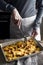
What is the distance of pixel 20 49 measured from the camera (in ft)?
3.27

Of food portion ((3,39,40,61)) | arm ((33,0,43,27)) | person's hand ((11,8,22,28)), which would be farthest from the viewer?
arm ((33,0,43,27))

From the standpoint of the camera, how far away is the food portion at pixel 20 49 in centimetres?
92

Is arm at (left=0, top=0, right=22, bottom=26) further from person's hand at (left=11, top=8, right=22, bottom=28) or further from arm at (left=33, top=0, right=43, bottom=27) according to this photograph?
arm at (left=33, top=0, right=43, bottom=27)

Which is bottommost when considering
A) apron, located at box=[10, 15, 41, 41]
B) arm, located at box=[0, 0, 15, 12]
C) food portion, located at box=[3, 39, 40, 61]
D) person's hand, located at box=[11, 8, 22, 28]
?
food portion, located at box=[3, 39, 40, 61]

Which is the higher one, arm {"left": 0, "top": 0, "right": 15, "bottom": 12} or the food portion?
arm {"left": 0, "top": 0, "right": 15, "bottom": 12}

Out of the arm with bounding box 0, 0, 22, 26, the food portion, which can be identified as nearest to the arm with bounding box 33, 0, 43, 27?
the arm with bounding box 0, 0, 22, 26

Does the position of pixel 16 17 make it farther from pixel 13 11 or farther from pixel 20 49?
pixel 20 49

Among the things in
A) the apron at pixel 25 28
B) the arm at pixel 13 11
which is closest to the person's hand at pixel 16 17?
the arm at pixel 13 11

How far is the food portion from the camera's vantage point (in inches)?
36.3

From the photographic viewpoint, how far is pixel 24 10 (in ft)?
4.74

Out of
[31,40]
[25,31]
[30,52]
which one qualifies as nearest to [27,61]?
[30,52]

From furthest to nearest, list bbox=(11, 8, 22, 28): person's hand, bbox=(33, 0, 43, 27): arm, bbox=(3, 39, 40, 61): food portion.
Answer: bbox=(33, 0, 43, 27): arm < bbox=(11, 8, 22, 28): person's hand < bbox=(3, 39, 40, 61): food portion

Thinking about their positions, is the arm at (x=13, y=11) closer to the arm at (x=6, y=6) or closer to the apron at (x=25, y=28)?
the arm at (x=6, y=6)

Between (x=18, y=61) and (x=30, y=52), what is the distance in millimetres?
87
